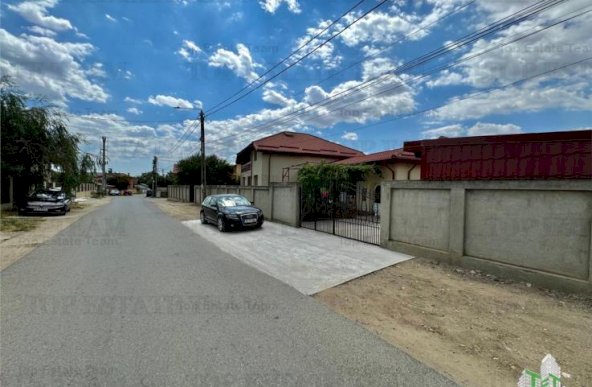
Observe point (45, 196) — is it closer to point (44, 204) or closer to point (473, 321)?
point (44, 204)

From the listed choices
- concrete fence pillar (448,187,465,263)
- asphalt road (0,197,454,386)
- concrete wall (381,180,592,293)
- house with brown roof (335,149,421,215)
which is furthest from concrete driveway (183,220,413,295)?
house with brown roof (335,149,421,215)

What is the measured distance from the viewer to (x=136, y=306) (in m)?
4.68

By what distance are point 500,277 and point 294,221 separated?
856cm

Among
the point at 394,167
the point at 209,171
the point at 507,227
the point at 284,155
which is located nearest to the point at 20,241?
the point at 507,227

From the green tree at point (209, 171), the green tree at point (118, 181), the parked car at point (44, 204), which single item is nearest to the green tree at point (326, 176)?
the parked car at point (44, 204)

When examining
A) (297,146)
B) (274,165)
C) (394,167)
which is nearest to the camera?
(394,167)

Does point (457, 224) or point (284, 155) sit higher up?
point (284, 155)

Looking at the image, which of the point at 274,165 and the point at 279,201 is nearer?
the point at 279,201

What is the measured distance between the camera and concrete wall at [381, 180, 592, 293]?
5355 millimetres

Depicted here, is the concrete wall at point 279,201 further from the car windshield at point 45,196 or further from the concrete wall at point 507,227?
the car windshield at point 45,196

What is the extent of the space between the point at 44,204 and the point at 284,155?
605 inches

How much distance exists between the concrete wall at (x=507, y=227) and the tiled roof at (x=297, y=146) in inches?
675

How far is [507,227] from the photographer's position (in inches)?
247

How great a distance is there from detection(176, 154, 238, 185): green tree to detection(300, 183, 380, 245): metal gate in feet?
80.6
